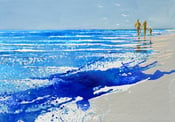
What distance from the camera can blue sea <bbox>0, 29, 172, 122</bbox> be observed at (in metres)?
0.96

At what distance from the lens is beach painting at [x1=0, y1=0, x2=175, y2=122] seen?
0.96 meters

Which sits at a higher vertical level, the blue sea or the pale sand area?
the blue sea

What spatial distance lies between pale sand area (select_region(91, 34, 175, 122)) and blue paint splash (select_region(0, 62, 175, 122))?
0.03 metres

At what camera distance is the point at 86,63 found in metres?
1.03

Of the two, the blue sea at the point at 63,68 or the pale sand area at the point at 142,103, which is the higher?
the blue sea at the point at 63,68

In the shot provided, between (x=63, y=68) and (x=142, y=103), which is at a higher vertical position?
(x=63, y=68)

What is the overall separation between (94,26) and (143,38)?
0.85 feet

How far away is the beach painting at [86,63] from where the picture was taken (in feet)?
3.13

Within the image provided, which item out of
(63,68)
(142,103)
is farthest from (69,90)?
(142,103)

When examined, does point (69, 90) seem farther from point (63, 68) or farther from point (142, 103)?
point (142, 103)

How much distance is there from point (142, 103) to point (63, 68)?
40 centimetres

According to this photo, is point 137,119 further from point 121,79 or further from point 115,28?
point 115,28

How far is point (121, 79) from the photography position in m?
1.02

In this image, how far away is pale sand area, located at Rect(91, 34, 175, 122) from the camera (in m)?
0.94
